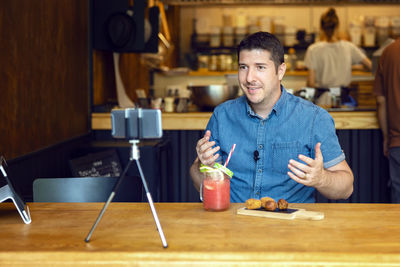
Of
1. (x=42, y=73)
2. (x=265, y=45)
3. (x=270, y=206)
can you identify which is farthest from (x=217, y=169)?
(x=42, y=73)

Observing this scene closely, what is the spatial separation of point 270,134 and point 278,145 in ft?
0.18

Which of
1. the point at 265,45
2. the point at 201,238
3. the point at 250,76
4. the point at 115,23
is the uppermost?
the point at 115,23

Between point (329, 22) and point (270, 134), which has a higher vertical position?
point (329, 22)

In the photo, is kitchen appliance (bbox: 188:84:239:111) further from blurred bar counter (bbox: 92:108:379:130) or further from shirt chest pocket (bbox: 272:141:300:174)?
shirt chest pocket (bbox: 272:141:300:174)

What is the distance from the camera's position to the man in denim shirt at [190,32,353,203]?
2.10 m

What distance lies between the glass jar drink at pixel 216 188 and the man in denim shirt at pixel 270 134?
0.48 metres

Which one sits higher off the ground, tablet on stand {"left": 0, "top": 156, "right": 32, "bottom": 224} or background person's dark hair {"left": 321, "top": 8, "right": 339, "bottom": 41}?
background person's dark hair {"left": 321, "top": 8, "right": 339, "bottom": 41}

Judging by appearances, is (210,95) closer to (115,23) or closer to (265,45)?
(115,23)

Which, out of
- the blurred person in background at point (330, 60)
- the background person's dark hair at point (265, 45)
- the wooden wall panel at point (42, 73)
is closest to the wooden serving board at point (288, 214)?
the background person's dark hair at point (265, 45)

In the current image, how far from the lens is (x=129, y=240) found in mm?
1367

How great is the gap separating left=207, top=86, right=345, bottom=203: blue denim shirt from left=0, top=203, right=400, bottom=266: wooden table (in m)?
0.43

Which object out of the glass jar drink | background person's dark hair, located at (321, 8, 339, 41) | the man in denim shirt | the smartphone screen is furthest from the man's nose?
background person's dark hair, located at (321, 8, 339, 41)

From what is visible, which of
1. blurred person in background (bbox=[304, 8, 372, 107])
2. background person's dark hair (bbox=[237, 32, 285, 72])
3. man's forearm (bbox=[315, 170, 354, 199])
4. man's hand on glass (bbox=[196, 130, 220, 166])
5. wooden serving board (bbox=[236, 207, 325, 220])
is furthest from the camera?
blurred person in background (bbox=[304, 8, 372, 107])

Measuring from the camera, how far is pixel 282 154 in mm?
2143
